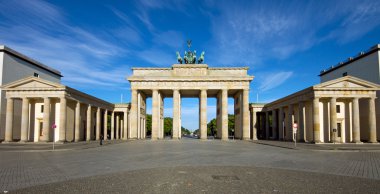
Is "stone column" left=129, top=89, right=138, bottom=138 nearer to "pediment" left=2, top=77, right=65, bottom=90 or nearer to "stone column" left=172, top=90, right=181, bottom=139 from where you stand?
"stone column" left=172, top=90, right=181, bottom=139

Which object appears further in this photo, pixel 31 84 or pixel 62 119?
pixel 31 84

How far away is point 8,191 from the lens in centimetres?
923

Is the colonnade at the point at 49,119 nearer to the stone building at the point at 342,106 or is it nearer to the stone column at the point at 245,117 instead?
the stone column at the point at 245,117

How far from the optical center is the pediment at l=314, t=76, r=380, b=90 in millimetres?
42125

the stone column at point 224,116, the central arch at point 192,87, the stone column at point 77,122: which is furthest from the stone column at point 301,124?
the stone column at point 77,122

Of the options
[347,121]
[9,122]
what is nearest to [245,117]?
[347,121]

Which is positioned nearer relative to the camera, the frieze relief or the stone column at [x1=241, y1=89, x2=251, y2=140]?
the stone column at [x1=241, y1=89, x2=251, y2=140]

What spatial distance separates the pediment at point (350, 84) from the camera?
42.1 m

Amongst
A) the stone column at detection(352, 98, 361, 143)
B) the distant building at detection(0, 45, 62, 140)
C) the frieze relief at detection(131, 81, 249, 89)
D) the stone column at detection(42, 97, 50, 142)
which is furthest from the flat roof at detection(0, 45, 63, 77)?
the stone column at detection(352, 98, 361, 143)

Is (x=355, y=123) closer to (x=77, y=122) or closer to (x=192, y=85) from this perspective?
(x=192, y=85)

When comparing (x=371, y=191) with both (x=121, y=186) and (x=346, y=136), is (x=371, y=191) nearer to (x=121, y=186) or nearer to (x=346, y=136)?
(x=121, y=186)

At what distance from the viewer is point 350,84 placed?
139ft

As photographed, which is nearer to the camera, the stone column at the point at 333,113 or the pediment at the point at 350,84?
the pediment at the point at 350,84

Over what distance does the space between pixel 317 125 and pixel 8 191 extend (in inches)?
1622
